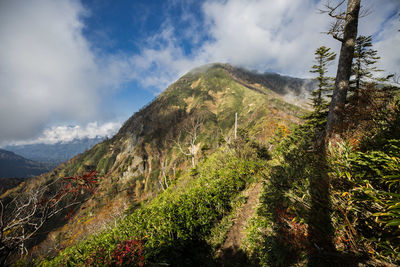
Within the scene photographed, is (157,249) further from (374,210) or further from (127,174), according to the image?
(127,174)

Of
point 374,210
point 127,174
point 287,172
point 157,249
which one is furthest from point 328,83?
point 127,174

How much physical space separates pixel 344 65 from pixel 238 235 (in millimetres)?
7354

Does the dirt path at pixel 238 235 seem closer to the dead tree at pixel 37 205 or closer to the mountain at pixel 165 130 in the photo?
the dead tree at pixel 37 205

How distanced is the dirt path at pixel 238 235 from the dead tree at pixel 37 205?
468 centimetres

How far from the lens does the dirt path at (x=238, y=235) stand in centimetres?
477

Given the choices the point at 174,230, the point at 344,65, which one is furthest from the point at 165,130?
the point at 344,65

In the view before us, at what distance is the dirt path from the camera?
477cm

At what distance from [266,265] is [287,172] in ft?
8.48

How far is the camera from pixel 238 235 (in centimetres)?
543

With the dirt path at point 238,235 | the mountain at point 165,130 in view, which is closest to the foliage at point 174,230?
the dirt path at point 238,235

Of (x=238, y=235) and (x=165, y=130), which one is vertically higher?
(x=165, y=130)

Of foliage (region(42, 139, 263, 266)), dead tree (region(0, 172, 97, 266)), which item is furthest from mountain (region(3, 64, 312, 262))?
dead tree (region(0, 172, 97, 266))

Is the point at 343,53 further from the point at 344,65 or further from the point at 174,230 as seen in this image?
the point at 174,230

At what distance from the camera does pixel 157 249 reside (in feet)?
13.6
